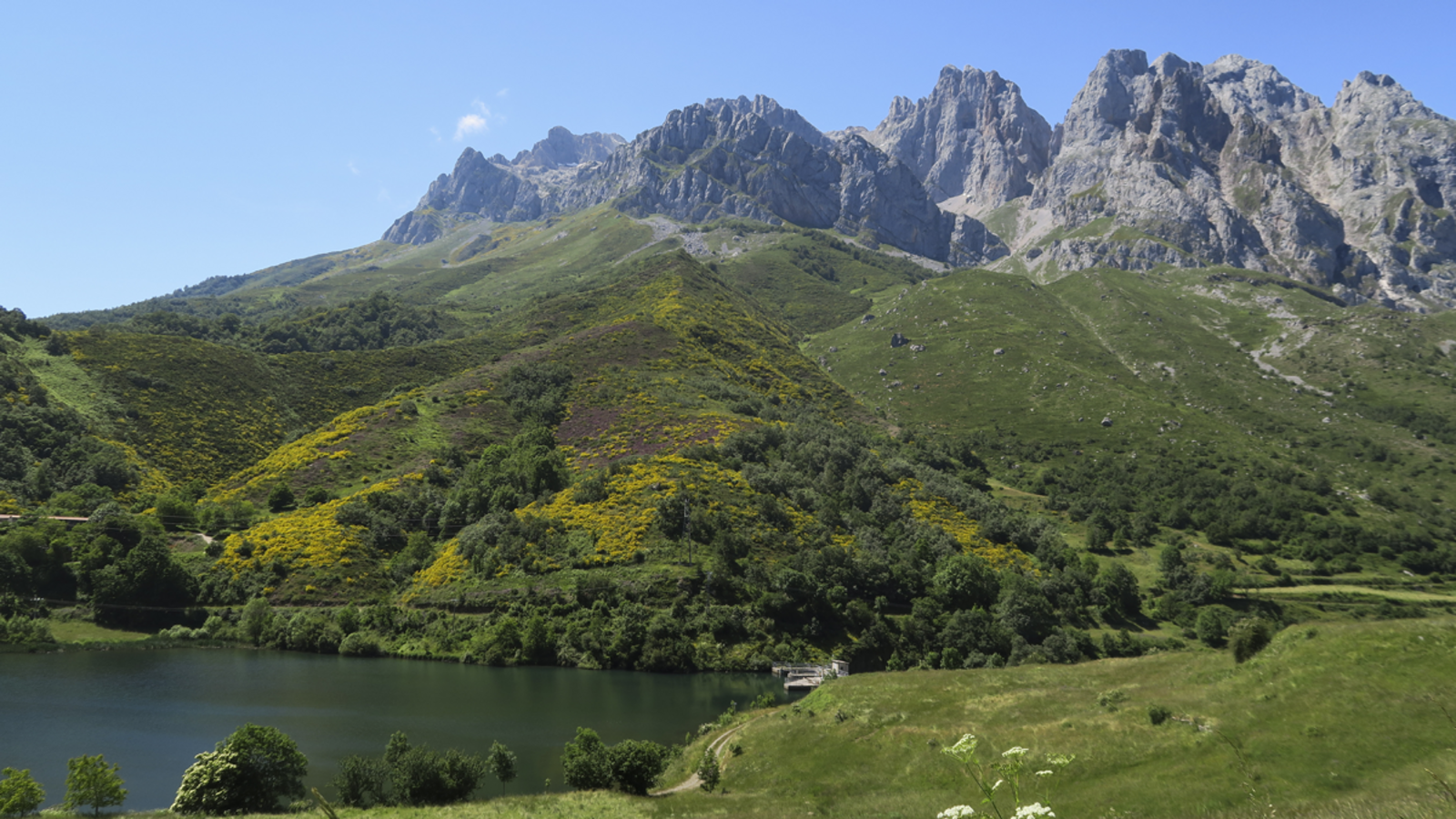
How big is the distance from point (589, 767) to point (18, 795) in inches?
1049

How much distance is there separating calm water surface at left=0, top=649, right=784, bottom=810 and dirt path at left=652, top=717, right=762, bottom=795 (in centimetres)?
554

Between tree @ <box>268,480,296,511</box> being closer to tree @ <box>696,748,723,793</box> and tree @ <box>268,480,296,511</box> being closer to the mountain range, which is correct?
the mountain range

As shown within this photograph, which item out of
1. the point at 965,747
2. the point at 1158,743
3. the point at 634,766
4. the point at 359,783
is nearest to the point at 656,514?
the point at 634,766

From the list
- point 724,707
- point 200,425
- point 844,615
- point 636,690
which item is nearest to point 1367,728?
point 724,707

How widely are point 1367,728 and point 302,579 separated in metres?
113

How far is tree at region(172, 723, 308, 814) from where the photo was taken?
1423 inches

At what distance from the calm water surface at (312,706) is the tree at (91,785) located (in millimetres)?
7216

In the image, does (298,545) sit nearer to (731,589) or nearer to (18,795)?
(731,589)

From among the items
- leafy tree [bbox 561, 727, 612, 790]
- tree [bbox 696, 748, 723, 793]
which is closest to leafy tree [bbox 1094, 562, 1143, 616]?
tree [bbox 696, 748, 723, 793]

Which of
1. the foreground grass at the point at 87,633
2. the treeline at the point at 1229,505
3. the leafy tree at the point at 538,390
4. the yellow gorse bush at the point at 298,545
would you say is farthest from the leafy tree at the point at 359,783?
the treeline at the point at 1229,505

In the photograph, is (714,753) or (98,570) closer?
(714,753)

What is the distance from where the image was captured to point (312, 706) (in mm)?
62062

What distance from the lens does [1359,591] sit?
130625mm

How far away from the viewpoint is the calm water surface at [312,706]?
1932 inches
